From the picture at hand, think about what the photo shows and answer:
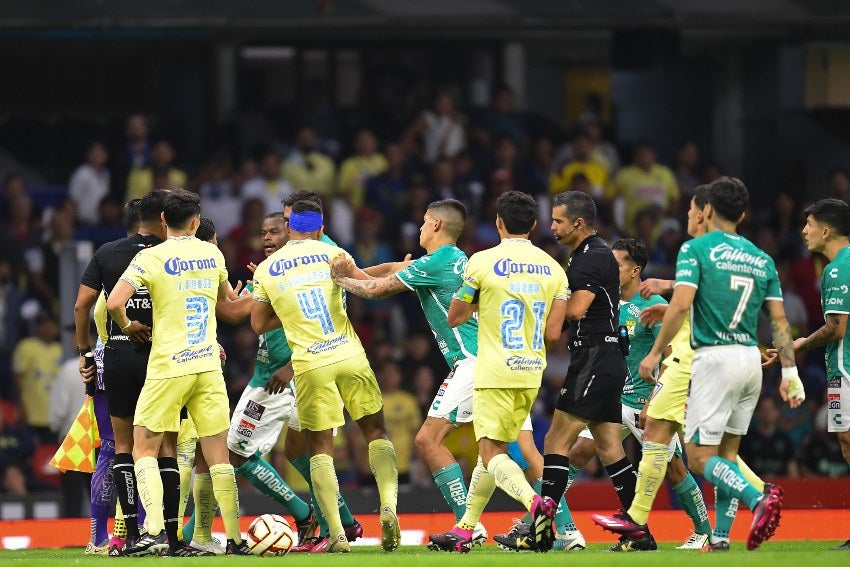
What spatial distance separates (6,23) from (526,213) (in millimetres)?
11084

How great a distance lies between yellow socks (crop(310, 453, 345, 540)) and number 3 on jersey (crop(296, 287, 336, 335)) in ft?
2.90

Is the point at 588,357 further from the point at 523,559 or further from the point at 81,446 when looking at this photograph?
the point at 81,446

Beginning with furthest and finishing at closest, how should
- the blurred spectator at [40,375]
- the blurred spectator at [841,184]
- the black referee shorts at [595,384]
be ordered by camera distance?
the blurred spectator at [841,184]
the blurred spectator at [40,375]
the black referee shorts at [595,384]

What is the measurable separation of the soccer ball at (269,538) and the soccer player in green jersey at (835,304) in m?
3.78

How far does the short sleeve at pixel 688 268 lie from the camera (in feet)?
32.6

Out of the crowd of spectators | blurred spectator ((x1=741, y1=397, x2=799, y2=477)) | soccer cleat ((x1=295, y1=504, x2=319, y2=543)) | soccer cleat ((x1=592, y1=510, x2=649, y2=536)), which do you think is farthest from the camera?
the crowd of spectators

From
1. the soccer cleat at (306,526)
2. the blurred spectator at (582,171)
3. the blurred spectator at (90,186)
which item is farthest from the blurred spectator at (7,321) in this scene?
the soccer cleat at (306,526)

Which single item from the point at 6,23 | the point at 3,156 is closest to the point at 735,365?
the point at 6,23

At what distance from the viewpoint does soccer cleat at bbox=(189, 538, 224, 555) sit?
11.1 m

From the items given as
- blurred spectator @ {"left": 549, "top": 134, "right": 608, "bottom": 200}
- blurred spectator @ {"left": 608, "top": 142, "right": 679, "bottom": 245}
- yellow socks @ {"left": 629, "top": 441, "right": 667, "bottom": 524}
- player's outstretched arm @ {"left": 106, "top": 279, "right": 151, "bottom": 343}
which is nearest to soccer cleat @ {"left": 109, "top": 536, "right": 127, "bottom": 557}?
player's outstretched arm @ {"left": 106, "top": 279, "right": 151, "bottom": 343}

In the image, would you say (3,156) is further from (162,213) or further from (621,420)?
(621,420)

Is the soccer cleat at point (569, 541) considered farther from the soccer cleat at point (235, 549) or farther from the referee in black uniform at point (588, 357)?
the soccer cleat at point (235, 549)

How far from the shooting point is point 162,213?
36.1 feet

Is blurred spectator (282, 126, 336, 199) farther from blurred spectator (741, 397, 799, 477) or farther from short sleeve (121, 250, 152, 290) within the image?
short sleeve (121, 250, 152, 290)
